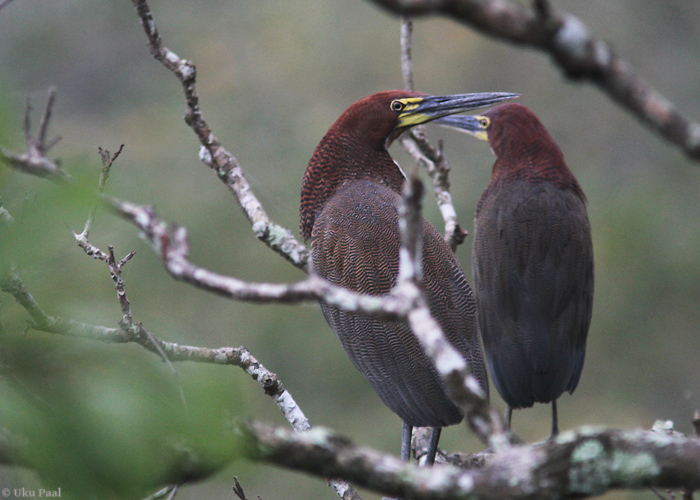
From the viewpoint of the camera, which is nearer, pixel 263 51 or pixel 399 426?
pixel 399 426

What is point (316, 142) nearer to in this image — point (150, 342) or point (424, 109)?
point (424, 109)

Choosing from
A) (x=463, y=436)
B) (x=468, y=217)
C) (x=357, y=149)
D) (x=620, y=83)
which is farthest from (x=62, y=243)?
(x=468, y=217)

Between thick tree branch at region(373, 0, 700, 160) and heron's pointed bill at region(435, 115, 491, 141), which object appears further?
heron's pointed bill at region(435, 115, 491, 141)

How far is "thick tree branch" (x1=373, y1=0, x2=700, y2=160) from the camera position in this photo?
1.19m

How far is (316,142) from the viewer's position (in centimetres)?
1080

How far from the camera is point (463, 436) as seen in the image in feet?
28.3

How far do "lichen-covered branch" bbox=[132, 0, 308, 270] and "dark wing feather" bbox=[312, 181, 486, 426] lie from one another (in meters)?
0.27

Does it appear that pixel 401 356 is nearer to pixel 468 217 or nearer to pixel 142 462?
pixel 142 462

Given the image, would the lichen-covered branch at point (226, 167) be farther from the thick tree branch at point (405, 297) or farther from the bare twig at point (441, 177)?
the thick tree branch at point (405, 297)

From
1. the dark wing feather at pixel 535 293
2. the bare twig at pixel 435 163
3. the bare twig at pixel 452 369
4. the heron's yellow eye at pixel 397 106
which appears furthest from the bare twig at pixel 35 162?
the bare twig at pixel 435 163

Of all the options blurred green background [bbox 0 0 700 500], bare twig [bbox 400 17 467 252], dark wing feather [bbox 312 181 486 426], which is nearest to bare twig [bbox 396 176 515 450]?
dark wing feather [bbox 312 181 486 426]

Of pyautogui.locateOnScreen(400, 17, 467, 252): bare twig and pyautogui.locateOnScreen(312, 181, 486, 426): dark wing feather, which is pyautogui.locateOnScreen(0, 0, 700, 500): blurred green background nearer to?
pyautogui.locateOnScreen(400, 17, 467, 252): bare twig

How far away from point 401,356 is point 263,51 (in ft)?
34.0

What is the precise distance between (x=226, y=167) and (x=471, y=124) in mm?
1381
